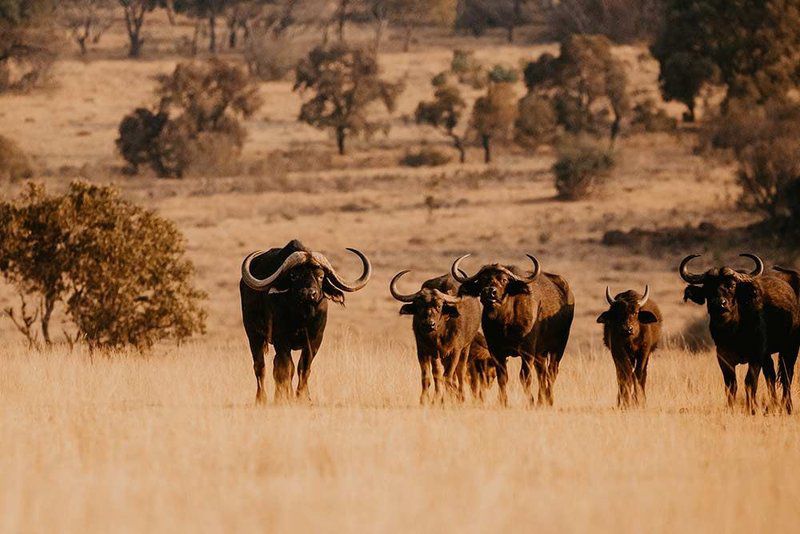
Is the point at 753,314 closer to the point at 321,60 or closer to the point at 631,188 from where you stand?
the point at 631,188

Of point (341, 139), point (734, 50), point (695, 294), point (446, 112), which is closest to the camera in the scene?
point (695, 294)

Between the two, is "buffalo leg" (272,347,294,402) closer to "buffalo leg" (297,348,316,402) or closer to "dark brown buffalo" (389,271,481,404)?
"buffalo leg" (297,348,316,402)

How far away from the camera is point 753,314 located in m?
14.5

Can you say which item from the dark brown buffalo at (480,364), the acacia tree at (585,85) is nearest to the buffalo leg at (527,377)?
the dark brown buffalo at (480,364)

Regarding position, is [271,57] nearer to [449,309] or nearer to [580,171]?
[580,171]

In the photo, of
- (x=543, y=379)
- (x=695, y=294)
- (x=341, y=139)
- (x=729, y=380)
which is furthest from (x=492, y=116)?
(x=729, y=380)

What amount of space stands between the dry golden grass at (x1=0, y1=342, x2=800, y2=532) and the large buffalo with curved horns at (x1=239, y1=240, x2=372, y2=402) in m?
0.38

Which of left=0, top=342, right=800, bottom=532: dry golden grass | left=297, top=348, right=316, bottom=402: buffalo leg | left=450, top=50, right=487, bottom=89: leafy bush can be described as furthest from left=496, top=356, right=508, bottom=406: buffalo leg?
left=450, top=50, right=487, bottom=89: leafy bush

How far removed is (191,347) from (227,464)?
42.6 feet

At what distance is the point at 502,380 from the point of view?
15.3 metres

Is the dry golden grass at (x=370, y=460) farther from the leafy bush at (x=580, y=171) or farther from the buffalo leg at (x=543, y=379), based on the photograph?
the leafy bush at (x=580, y=171)

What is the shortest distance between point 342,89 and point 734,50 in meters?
16.2

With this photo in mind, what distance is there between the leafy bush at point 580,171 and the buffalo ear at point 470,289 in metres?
32.3

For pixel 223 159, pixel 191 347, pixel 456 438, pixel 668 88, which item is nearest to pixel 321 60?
pixel 223 159
